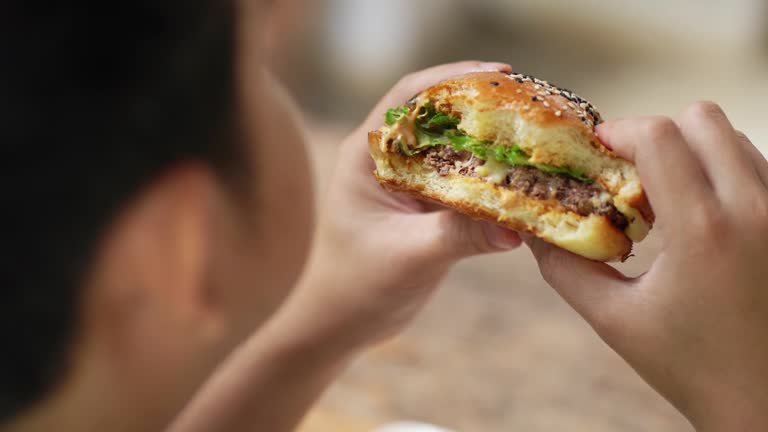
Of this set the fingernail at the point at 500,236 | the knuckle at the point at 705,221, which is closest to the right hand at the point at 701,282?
the knuckle at the point at 705,221

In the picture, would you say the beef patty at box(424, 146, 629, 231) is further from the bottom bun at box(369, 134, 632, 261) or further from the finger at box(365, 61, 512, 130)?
the finger at box(365, 61, 512, 130)

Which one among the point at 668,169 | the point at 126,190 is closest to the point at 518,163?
the point at 668,169

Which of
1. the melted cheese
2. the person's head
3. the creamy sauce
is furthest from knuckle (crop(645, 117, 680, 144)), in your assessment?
the person's head

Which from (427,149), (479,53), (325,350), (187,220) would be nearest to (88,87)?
(187,220)

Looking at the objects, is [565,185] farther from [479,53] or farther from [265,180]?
[479,53]

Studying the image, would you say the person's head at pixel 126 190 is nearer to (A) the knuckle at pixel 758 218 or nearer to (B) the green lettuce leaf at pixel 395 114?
(B) the green lettuce leaf at pixel 395 114
